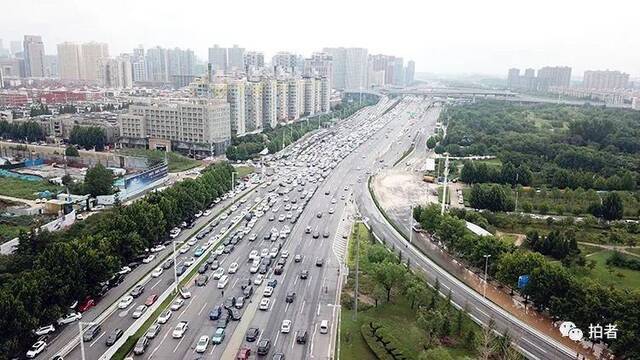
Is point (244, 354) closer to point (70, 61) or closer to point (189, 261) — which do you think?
point (189, 261)

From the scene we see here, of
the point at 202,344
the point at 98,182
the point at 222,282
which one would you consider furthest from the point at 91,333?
the point at 98,182

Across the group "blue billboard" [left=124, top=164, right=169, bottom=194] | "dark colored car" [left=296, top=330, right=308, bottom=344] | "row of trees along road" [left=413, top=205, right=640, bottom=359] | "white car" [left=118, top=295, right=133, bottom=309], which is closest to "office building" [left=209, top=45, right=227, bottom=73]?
"blue billboard" [left=124, top=164, right=169, bottom=194]

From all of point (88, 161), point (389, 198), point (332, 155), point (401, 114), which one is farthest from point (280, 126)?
point (401, 114)

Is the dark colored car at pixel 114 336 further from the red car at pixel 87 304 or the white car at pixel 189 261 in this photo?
the white car at pixel 189 261

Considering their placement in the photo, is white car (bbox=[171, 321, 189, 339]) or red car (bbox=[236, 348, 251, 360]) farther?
white car (bbox=[171, 321, 189, 339])

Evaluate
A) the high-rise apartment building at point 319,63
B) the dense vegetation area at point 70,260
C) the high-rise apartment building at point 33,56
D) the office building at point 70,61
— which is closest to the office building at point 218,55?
the office building at point 70,61

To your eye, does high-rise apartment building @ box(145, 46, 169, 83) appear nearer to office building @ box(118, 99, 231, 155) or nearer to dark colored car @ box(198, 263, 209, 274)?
office building @ box(118, 99, 231, 155)
